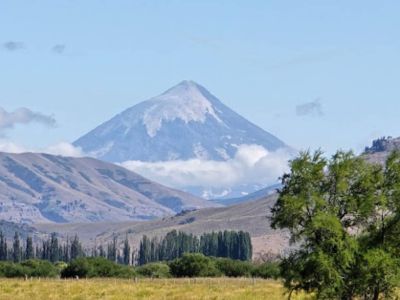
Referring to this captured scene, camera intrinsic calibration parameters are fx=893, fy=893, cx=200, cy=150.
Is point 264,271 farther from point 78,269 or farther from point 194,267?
point 78,269

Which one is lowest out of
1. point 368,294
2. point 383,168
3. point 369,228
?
point 368,294

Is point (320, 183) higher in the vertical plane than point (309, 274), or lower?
higher

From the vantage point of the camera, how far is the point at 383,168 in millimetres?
47375

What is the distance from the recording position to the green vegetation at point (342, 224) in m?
43.5

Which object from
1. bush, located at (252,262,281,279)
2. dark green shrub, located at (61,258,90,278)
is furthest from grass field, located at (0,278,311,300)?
bush, located at (252,262,281,279)

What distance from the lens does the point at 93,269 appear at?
114 metres

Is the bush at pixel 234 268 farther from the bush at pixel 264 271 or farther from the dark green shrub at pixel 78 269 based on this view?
the dark green shrub at pixel 78 269

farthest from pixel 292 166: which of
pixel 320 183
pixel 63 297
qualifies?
pixel 63 297

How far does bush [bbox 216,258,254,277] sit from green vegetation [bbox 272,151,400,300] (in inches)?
3078

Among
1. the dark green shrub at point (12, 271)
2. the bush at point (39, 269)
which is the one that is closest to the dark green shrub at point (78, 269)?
the bush at point (39, 269)

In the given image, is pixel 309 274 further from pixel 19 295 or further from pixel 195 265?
pixel 195 265

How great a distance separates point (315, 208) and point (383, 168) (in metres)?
5.37

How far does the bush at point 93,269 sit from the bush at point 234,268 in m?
17.0

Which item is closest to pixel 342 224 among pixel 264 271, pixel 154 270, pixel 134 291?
pixel 134 291
